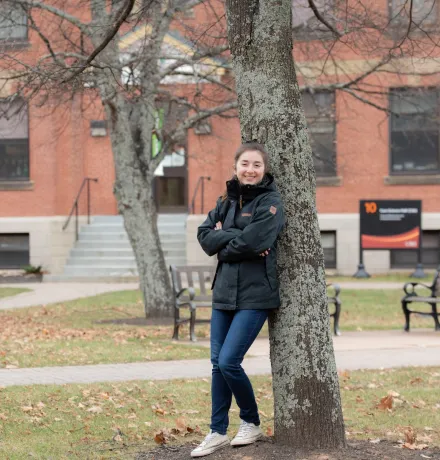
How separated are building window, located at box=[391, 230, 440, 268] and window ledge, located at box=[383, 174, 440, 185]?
54.7 inches

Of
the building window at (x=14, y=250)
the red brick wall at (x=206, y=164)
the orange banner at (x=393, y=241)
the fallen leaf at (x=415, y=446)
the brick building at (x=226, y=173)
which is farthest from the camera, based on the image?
the building window at (x=14, y=250)

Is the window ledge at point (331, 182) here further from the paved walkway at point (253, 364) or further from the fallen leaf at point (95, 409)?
the fallen leaf at point (95, 409)

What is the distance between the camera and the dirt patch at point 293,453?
5.79 m

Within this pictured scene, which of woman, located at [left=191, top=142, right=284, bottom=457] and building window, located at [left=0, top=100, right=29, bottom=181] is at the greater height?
building window, located at [left=0, top=100, right=29, bottom=181]

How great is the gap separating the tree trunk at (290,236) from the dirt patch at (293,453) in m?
0.09

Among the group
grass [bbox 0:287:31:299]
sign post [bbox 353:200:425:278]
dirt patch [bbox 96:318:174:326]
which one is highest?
sign post [bbox 353:200:425:278]

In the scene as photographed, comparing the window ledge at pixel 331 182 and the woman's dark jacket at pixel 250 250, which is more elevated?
the window ledge at pixel 331 182

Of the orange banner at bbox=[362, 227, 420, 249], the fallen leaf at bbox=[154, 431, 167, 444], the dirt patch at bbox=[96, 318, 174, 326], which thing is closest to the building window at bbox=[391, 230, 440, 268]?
the orange banner at bbox=[362, 227, 420, 249]

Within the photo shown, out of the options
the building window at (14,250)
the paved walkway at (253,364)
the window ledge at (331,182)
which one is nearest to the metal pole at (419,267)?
the window ledge at (331,182)

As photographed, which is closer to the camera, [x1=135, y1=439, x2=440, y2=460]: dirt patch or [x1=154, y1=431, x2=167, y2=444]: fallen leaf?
[x1=135, y1=439, x2=440, y2=460]: dirt patch

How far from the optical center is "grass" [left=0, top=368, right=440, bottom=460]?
6.65 meters

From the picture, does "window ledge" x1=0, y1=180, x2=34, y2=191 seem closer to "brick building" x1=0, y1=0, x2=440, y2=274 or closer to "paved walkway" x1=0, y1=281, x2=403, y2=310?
"brick building" x1=0, y1=0, x2=440, y2=274

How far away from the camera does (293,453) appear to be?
5805 mm

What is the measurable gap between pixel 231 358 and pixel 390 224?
19309 mm
